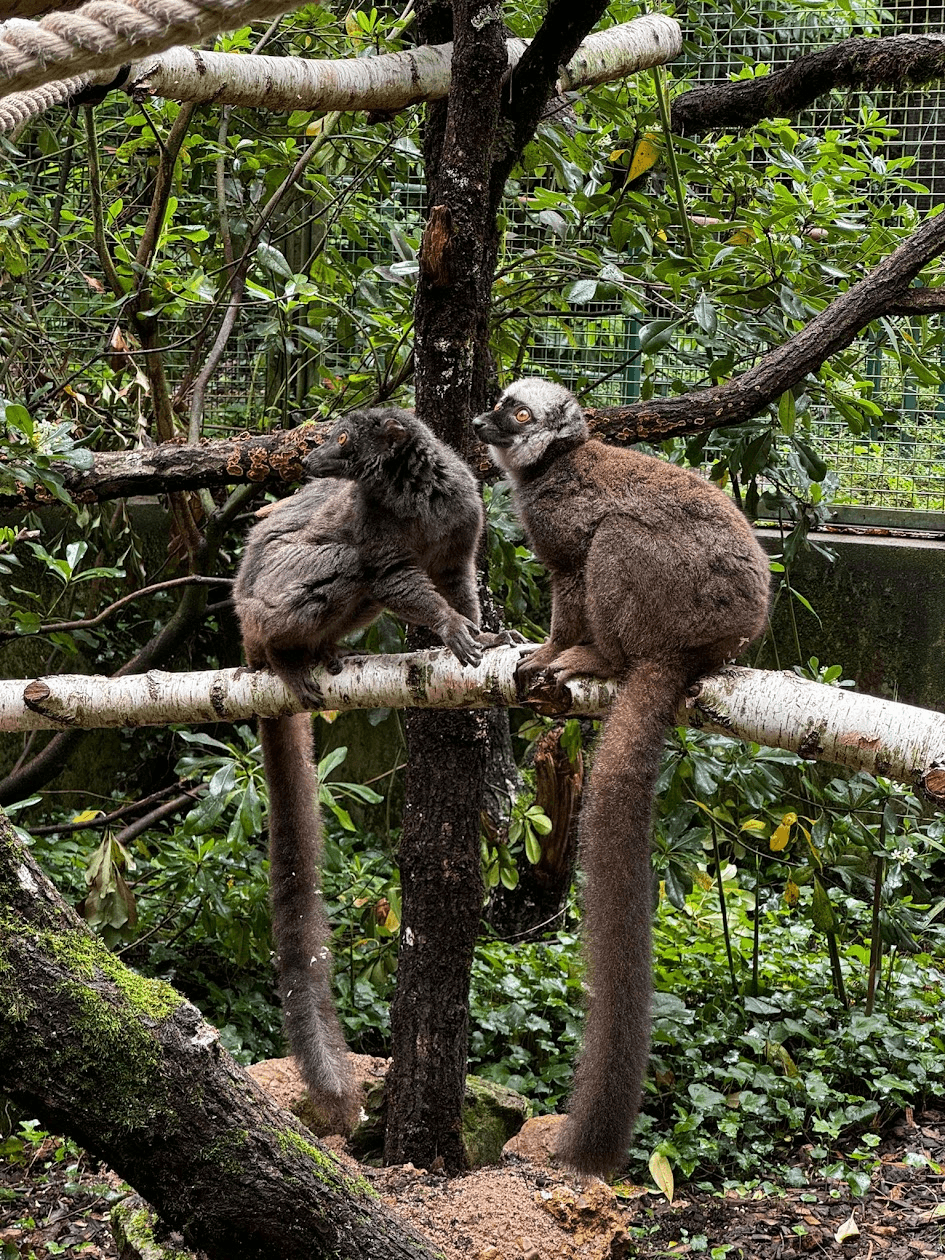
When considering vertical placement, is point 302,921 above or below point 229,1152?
below

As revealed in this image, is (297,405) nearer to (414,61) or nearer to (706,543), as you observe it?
(414,61)

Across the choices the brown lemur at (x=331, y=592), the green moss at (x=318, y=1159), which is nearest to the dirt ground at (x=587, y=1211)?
the brown lemur at (x=331, y=592)

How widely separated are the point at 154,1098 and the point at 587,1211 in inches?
88.3

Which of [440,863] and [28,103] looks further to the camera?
[440,863]

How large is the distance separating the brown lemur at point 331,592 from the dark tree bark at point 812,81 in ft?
12.1

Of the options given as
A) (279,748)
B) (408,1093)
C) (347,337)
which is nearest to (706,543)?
(279,748)

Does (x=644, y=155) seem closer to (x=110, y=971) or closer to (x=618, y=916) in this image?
(x=618, y=916)

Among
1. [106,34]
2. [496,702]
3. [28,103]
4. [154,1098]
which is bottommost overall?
[154,1098]

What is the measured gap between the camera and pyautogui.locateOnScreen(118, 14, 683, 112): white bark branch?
4.03 metres

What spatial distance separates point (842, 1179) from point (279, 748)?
2.77m

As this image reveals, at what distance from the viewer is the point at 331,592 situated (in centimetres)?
380

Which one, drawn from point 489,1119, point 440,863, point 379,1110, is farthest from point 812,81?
point 379,1110

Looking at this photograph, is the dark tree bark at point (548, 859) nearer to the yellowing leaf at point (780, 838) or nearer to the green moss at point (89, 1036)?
the yellowing leaf at point (780, 838)

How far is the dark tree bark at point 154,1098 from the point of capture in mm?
2014
